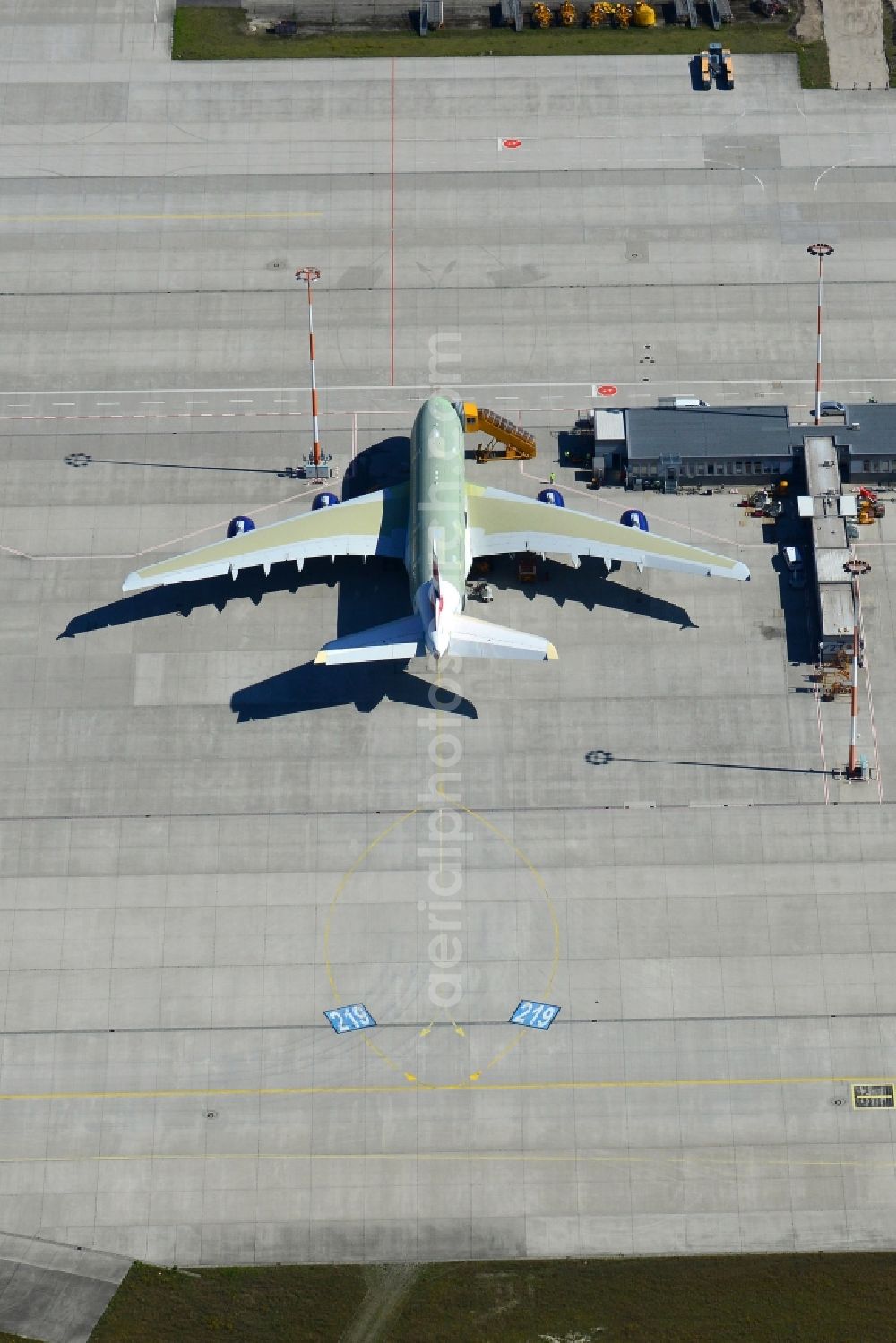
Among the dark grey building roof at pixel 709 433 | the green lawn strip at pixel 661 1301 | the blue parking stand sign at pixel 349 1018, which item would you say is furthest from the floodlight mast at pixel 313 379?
the green lawn strip at pixel 661 1301

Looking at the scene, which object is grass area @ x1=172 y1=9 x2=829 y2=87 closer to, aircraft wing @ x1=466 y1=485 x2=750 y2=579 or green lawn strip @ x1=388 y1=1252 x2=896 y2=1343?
aircraft wing @ x1=466 y1=485 x2=750 y2=579

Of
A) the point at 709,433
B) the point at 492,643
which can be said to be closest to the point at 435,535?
the point at 492,643

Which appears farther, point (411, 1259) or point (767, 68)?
point (767, 68)

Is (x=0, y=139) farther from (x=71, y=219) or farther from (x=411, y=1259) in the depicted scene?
(x=411, y=1259)

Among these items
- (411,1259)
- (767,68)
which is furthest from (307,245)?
(411,1259)

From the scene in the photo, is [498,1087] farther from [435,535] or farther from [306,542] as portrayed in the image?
[306,542]
